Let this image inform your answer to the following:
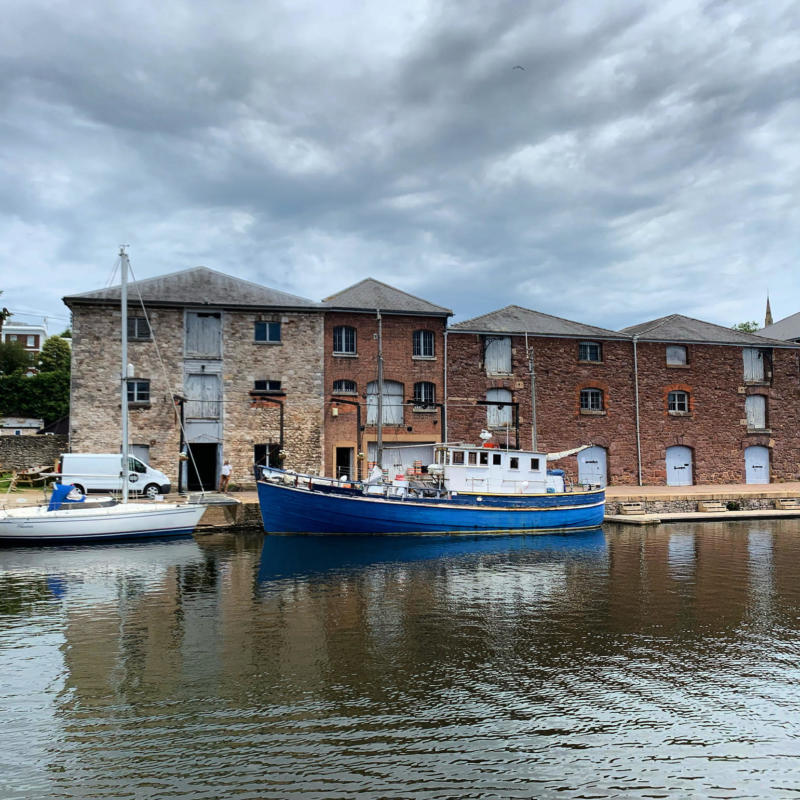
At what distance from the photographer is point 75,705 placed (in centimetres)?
793

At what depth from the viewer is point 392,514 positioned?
2133 cm

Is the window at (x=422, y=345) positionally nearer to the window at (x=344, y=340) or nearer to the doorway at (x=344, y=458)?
the window at (x=344, y=340)

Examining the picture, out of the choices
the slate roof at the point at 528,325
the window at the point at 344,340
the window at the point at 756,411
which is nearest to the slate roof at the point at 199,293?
the window at the point at 344,340

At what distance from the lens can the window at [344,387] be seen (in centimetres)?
2977

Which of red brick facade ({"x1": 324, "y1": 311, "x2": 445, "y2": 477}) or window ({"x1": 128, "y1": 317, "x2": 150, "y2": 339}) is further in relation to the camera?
red brick facade ({"x1": 324, "y1": 311, "x2": 445, "y2": 477})

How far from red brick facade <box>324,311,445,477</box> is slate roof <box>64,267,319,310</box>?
252cm

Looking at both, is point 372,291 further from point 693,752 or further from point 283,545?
point 693,752

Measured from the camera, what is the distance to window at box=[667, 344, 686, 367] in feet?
111

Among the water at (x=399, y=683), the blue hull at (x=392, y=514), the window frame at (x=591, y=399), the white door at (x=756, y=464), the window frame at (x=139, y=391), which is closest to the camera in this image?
the water at (x=399, y=683)

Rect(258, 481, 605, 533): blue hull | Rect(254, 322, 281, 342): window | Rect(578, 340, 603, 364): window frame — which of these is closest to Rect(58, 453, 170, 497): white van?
Rect(258, 481, 605, 533): blue hull

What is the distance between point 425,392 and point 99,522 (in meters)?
15.6

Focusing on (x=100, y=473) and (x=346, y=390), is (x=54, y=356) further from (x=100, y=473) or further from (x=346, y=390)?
(x=346, y=390)

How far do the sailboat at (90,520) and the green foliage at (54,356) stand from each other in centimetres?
3548

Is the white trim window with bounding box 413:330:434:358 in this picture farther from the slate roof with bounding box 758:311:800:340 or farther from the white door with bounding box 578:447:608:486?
the slate roof with bounding box 758:311:800:340
